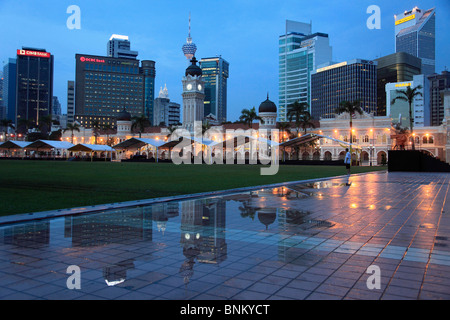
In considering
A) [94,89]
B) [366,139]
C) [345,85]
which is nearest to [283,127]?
[366,139]

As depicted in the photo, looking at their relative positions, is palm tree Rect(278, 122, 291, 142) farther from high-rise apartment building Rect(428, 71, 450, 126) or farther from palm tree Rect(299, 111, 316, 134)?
high-rise apartment building Rect(428, 71, 450, 126)

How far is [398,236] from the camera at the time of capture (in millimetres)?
6930

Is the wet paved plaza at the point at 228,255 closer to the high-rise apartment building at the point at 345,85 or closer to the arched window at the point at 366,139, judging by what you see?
the arched window at the point at 366,139

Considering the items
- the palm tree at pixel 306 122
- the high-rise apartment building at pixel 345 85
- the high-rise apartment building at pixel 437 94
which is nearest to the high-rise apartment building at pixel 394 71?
the high-rise apartment building at pixel 437 94

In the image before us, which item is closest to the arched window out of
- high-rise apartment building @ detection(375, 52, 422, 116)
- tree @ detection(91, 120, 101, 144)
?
tree @ detection(91, 120, 101, 144)

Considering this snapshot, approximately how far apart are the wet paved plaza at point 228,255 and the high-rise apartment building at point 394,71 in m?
197

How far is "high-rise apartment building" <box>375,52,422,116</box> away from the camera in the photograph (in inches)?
7520

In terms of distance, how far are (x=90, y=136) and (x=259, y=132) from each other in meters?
59.6

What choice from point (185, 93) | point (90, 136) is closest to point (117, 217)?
point (185, 93)

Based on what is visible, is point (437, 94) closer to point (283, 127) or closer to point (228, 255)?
point (283, 127)

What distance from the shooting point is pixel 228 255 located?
5488mm

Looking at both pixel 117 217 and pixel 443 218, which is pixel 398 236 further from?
pixel 117 217
